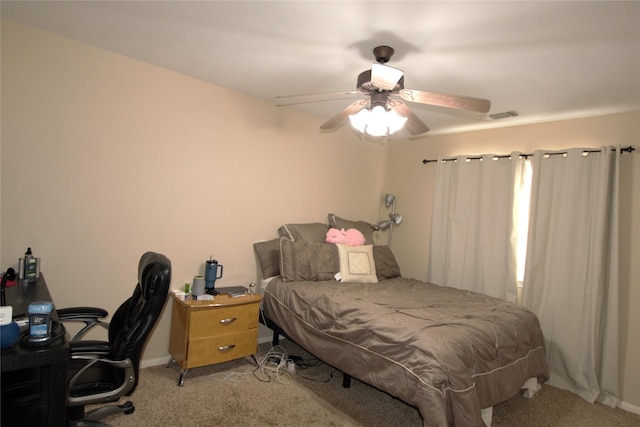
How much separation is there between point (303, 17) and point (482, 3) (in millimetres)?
856

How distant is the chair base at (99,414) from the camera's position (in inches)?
70.1

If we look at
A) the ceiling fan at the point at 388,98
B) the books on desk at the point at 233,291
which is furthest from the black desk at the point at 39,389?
the ceiling fan at the point at 388,98

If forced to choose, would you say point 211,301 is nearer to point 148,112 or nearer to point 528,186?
point 148,112

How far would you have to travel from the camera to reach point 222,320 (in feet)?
8.76

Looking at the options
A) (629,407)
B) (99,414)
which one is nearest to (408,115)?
(99,414)

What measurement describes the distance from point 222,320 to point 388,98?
1954mm

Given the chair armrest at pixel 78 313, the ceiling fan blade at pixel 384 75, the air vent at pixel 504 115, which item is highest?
the air vent at pixel 504 115

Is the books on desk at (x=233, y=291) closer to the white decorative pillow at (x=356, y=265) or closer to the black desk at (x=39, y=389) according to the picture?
the white decorative pillow at (x=356, y=265)

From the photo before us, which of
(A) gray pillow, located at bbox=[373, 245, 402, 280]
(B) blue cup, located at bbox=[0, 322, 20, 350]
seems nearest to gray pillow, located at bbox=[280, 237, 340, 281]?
(A) gray pillow, located at bbox=[373, 245, 402, 280]

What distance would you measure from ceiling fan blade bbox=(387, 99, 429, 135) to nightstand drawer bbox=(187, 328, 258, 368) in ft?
6.43

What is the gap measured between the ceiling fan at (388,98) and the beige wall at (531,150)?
167 cm

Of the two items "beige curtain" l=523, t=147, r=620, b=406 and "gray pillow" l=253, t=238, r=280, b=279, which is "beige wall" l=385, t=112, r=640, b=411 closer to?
"beige curtain" l=523, t=147, r=620, b=406

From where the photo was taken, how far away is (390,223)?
4.29 metres

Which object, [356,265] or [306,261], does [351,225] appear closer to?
[356,265]
